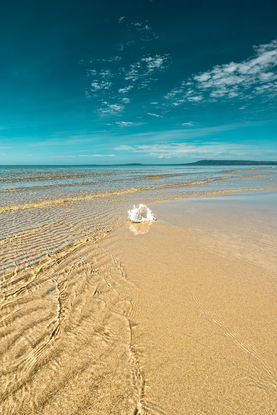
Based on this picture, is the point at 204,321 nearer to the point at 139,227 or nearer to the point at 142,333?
the point at 142,333

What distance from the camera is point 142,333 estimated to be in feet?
8.46

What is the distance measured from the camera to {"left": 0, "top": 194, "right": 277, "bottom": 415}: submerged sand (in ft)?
6.13

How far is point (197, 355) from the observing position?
2.28 metres

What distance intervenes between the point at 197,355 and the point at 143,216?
608cm

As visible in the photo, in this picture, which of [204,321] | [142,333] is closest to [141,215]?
[204,321]

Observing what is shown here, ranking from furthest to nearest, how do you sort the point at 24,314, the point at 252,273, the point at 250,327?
the point at 252,273 → the point at 24,314 → the point at 250,327

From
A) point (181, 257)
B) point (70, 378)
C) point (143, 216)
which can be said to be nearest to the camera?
point (70, 378)

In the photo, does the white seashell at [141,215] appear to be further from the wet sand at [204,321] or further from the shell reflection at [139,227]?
the wet sand at [204,321]

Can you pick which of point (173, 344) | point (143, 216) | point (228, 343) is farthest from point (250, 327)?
point (143, 216)

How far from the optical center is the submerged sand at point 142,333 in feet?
6.13

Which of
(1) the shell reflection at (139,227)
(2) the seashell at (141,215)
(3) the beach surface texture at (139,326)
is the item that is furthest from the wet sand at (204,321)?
(2) the seashell at (141,215)

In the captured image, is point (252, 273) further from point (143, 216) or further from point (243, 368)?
point (143, 216)

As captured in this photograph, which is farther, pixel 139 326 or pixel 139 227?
pixel 139 227

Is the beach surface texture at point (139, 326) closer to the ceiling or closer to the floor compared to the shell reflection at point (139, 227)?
closer to the ceiling
